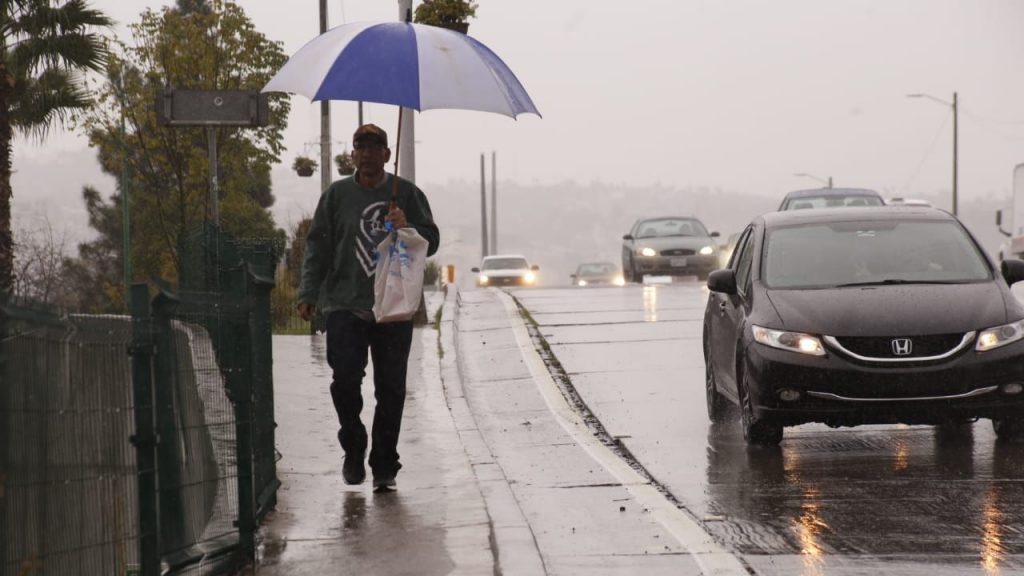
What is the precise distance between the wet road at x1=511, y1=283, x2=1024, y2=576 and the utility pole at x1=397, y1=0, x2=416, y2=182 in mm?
6512

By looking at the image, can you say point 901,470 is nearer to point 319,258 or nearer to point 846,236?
point 846,236

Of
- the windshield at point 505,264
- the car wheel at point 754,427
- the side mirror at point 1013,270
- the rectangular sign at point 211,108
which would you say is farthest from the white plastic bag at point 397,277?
the windshield at point 505,264

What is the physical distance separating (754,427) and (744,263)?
1.87 m

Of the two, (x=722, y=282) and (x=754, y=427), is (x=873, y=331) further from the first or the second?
(x=722, y=282)

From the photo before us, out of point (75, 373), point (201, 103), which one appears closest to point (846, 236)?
point (201, 103)

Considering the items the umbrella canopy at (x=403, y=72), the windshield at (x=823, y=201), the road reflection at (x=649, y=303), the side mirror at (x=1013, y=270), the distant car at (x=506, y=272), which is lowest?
the distant car at (x=506, y=272)

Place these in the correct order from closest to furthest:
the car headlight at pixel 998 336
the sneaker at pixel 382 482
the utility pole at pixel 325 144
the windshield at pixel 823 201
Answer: the sneaker at pixel 382 482
the car headlight at pixel 998 336
the windshield at pixel 823 201
the utility pole at pixel 325 144

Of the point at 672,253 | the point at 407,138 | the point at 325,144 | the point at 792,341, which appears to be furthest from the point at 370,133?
the point at 325,144

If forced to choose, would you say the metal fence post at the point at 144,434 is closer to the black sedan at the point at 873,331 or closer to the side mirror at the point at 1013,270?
the black sedan at the point at 873,331

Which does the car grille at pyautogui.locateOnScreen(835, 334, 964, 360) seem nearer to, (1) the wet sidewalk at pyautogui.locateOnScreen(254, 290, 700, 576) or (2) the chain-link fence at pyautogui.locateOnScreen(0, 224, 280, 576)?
(1) the wet sidewalk at pyautogui.locateOnScreen(254, 290, 700, 576)

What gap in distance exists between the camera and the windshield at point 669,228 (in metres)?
36.0

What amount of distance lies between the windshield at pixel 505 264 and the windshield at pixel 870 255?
3557 centimetres

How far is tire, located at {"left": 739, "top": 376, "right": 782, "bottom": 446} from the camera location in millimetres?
10327

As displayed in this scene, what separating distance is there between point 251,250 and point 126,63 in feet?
109
